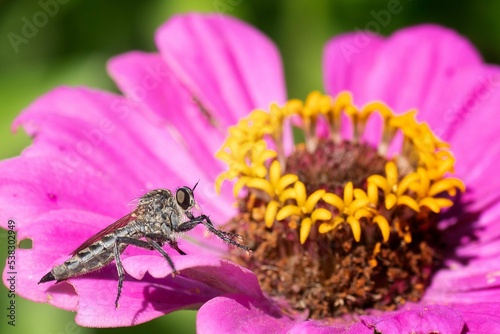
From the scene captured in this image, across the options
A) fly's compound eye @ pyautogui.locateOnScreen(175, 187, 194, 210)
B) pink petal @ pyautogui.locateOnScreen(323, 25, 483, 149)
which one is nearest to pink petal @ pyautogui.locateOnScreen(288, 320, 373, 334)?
fly's compound eye @ pyautogui.locateOnScreen(175, 187, 194, 210)

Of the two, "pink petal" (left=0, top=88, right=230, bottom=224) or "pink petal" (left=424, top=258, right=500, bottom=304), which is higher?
"pink petal" (left=0, top=88, right=230, bottom=224)

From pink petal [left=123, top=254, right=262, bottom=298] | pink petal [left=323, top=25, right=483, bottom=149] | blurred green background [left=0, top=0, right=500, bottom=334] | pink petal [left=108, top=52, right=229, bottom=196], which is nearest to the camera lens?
pink petal [left=123, top=254, right=262, bottom=298]

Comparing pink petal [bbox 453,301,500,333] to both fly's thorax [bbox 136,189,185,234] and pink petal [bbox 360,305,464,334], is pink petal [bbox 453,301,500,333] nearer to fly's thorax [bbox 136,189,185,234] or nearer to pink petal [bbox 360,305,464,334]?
pink petal [bbox 360,305,464,334]

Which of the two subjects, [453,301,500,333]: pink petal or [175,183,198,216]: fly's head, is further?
[175,183,198,216]: fly's head

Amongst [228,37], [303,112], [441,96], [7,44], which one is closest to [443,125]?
[441,96]

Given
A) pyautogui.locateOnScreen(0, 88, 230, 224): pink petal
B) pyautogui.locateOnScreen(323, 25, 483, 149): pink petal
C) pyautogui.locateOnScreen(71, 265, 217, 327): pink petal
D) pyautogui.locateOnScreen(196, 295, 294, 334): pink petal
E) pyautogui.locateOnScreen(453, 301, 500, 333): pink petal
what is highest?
pyautogui.locateOnScreen(323, 25, 483, 149): pink petal

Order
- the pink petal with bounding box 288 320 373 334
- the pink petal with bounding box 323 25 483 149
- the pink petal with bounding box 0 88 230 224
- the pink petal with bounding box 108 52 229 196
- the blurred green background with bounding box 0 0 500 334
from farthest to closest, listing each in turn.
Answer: the blurred green background with bounding box 0 0 500 334 → the pink petal with bounding box 323 25 483 149 → the pink petal with bounding box 108 52 229 196 → the pink petal with bounding box 0 88 230 224 → the pink petal with bounding box 288 320 373 334
